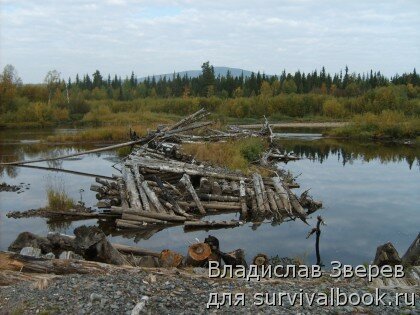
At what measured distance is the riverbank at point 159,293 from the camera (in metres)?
5.32

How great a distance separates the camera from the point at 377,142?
1270 inches

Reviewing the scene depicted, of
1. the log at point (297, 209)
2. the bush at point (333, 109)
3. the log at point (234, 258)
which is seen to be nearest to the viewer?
the log at point (234, 258)

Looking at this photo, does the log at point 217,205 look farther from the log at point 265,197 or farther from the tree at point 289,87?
the tree at point 289,87

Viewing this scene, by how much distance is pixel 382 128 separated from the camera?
113 ft

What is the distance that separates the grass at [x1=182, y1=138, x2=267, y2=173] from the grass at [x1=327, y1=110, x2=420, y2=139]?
53.4 feet

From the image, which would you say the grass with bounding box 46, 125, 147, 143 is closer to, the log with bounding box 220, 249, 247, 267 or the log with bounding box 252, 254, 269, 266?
the log with bounding box 220, 249, 247, 267

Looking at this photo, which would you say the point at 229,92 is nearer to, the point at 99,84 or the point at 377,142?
the point at 99,84

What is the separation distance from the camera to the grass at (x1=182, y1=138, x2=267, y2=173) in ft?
56.3

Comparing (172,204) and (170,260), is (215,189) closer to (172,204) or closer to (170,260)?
(172,204)

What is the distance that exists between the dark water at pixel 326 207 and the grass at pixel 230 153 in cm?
200

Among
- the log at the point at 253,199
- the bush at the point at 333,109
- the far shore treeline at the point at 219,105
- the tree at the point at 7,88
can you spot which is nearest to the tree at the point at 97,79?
the far shore treeline at the point at 219,105

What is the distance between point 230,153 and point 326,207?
5690 mm

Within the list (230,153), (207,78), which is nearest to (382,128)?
(230,153)

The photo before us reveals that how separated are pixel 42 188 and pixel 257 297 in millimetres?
12176
